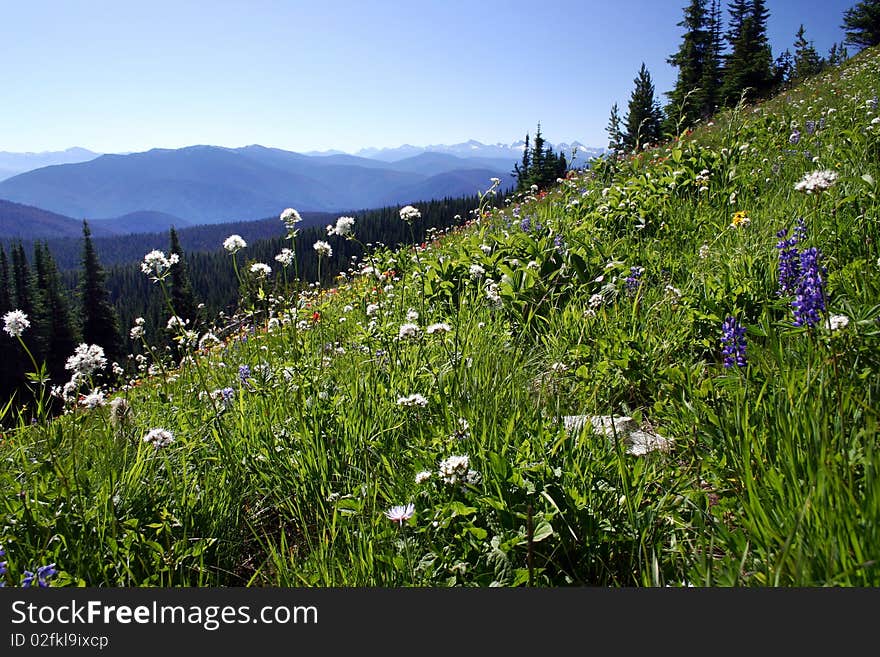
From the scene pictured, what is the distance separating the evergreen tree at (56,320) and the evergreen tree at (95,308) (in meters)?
1.64

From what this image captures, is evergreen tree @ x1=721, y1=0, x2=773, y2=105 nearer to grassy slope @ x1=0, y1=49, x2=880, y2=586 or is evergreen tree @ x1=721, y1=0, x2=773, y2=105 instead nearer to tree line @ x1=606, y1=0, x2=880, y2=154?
tree line @ x1=606, y1=0, x2=880, y2=154

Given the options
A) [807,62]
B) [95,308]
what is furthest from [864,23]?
[95,308]

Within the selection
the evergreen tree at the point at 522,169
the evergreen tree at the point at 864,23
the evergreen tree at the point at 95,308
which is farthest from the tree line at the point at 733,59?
the evergreen tree at the point at 95,308

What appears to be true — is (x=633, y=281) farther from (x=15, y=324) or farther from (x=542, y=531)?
(x=15, y=324)

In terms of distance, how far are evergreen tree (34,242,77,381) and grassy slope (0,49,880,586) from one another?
232ft

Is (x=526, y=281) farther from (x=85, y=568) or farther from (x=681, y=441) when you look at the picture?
(x=85, y=568)

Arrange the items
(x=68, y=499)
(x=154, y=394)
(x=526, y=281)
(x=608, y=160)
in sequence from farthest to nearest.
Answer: (x=608, y=160) → (x=154, y=394) → (x=526, y=281) → (x=68, y=499)

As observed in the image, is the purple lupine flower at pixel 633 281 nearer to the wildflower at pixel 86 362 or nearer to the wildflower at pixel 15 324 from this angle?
the wildflower at pixel 86 362

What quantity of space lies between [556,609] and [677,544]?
0.64 meters

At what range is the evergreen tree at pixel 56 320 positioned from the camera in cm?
6031

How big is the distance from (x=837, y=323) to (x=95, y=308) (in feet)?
247

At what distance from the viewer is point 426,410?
265 centimetres

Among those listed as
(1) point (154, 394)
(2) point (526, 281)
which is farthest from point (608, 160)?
(1) point (154, 394)

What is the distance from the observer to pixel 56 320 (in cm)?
6259
